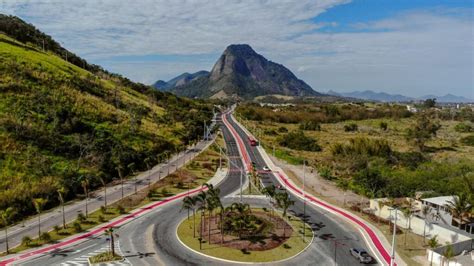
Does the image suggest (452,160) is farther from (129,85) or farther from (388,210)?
(129,85)

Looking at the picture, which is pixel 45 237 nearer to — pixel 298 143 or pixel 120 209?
pixel 120 209

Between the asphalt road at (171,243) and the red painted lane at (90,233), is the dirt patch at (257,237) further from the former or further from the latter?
the red painted lane at (90,233)

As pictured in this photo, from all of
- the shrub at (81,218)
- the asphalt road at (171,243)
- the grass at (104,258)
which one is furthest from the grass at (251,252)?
the shrub at (81,218)

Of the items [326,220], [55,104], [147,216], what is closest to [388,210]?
[326,220]

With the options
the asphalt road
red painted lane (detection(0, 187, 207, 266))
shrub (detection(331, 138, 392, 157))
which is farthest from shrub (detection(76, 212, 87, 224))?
shrub (detection(331, 138, 392, 157))

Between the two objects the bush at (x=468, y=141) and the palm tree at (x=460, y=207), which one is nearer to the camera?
the palm tree at (x=460, y=207)

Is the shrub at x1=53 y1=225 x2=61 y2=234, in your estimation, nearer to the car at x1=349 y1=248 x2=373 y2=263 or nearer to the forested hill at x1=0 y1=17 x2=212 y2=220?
the forested hill at x1=0 y1=17 x2=212 y2=220
